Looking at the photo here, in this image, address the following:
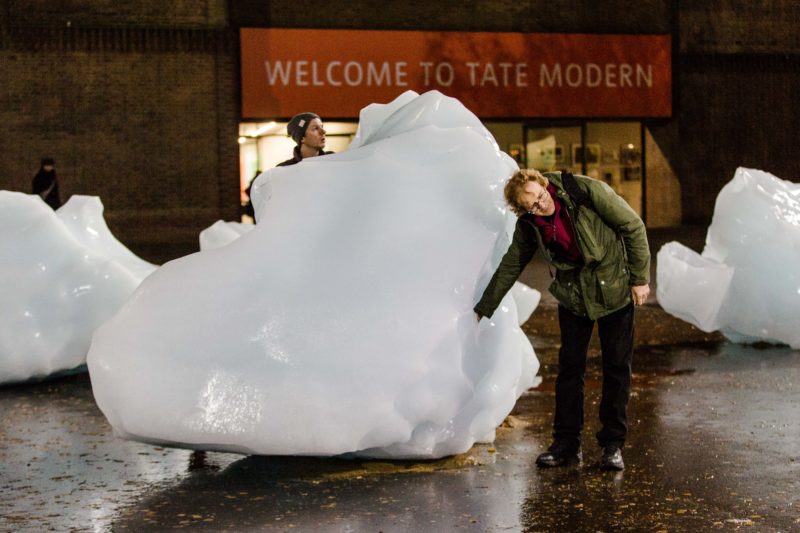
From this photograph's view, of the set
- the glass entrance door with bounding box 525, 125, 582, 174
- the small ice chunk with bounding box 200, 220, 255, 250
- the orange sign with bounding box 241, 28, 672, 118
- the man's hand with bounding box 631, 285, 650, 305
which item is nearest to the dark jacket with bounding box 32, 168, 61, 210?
the orange sign with bounding box 241, 28, 672, 118

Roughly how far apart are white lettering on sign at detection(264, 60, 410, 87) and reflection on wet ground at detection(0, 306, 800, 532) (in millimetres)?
17317

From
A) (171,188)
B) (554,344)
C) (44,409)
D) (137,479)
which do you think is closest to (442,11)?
(171,188)

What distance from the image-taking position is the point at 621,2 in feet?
84.7

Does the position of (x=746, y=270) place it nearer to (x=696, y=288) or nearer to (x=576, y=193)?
(x=696, y=288)

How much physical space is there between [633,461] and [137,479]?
2.44m

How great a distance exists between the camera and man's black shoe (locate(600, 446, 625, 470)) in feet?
17.9

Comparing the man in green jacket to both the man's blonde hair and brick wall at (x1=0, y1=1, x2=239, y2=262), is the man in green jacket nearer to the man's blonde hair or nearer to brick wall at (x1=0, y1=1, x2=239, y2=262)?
the man's blonde hair

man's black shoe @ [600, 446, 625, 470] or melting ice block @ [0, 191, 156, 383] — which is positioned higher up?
melting ice block @ [0, 191, 156, 383]

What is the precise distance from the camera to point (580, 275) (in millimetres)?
5445

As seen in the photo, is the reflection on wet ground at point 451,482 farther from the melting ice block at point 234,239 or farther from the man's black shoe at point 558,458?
the melting ice block at point 234,239

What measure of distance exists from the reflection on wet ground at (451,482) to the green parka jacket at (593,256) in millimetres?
831

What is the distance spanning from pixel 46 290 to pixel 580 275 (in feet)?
14.8

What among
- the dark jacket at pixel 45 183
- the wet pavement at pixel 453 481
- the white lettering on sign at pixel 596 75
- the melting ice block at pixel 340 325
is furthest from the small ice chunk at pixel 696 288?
the white lettering on sign at pixel 596 75

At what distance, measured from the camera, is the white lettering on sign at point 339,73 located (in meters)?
24.0
